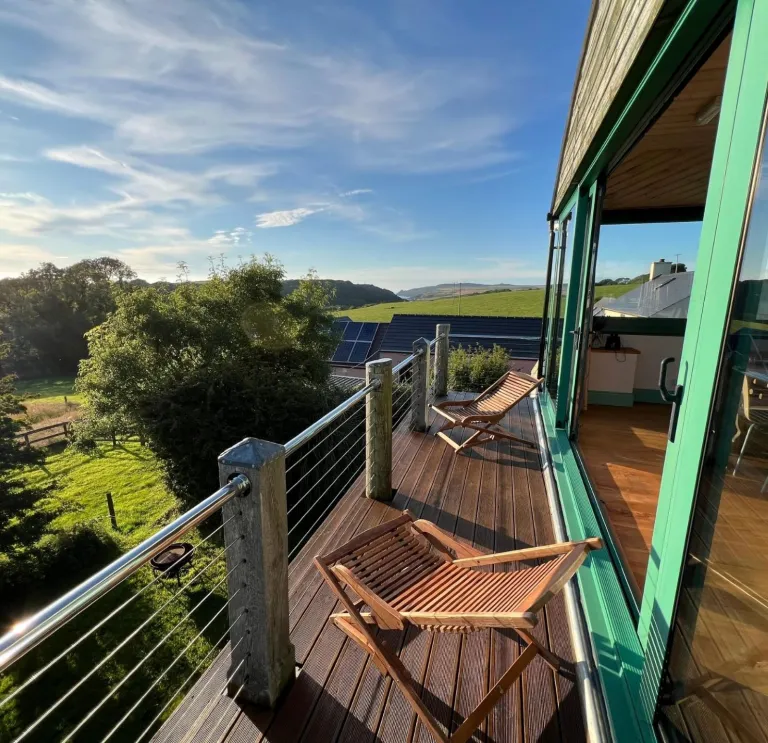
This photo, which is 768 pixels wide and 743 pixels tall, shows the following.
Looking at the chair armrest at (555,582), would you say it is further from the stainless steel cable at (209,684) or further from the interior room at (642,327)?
the stainless steel cable at (209,684)

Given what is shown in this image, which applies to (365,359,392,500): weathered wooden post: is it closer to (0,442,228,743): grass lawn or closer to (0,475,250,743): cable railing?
(0,442,228,743): grass lawn

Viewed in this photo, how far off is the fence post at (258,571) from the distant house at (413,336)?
1692 centimetres

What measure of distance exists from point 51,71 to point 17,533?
9.19m

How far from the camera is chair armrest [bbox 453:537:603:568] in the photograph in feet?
4.94

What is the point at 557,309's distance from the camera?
4.82 meters

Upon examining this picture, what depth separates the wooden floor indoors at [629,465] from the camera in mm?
2383

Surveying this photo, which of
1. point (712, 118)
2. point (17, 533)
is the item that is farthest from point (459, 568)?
point (17, 533)

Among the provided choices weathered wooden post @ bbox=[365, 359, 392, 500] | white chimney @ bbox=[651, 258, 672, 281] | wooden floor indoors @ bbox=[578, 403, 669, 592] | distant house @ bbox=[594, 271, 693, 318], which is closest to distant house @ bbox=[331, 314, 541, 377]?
distant house @ bbox=[594, 271, 693, 318]

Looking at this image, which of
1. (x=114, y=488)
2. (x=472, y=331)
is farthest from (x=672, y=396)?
(x=472, y=331)

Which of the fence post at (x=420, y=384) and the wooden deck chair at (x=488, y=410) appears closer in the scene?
the wooden deck chair at (x=488, y=410)

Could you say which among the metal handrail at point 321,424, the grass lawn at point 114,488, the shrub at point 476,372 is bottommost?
the grass lawn at point 114,488

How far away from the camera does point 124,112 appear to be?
961 centimetres

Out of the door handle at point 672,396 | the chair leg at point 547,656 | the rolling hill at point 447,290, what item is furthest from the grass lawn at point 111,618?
the rolling hill at point 447,290

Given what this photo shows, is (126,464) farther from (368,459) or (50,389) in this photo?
(50,389)
